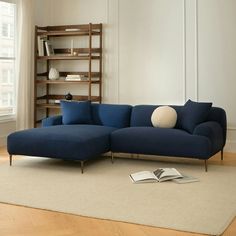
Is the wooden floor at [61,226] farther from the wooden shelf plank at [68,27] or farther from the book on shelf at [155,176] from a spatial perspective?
the wooden shelf plank at [68,27]

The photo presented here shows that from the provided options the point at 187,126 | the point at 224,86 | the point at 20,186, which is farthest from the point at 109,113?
the point at 20,186

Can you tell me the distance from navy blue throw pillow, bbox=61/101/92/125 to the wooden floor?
2.62 m

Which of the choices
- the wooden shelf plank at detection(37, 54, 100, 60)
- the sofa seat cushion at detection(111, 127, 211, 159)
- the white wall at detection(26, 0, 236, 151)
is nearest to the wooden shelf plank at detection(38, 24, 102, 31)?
the white wall at detection(26, 0, 236, 151)

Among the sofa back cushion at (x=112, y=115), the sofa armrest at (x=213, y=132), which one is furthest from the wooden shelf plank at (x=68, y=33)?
the sofa armrest at (x=213, y=132)

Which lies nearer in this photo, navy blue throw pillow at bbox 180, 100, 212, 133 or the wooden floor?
the wooden floor

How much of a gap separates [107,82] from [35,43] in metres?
1.43

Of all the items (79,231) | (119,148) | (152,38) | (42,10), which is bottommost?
(79,231)

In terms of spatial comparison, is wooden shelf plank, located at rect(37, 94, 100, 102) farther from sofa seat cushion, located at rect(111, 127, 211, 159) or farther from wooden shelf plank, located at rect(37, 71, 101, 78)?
sofa seat cushion, located at rect(111, 127, 211, 159)

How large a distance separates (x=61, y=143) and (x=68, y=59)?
2.75 meters

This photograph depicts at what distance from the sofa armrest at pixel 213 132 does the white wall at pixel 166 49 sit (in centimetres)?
101

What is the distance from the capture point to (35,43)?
24.9 ft

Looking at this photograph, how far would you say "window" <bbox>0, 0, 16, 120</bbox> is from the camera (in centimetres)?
704

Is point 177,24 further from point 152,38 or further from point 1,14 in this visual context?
point 1,14

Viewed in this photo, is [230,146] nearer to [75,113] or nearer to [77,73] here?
[75,113]
